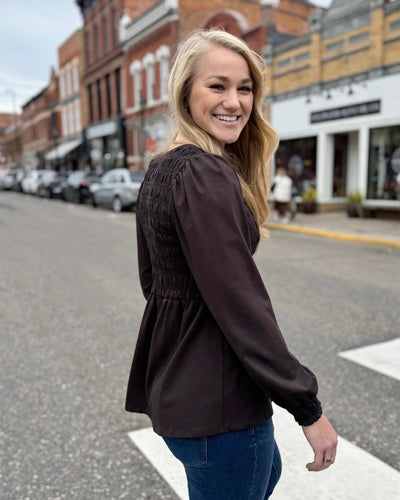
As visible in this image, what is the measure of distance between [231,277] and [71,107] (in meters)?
45.4

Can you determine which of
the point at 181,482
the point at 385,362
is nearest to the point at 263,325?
the point at 181,482

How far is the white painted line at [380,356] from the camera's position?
3.94m


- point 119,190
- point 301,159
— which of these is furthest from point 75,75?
point 301,159

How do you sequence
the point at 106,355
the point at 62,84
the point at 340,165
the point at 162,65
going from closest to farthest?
the point at 106,355 → the point at 340,165 → the point at 162,65 → the point at 62,84

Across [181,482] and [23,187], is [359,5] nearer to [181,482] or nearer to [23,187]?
[181,482]

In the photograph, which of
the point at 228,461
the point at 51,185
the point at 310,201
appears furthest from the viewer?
the point at 51,185

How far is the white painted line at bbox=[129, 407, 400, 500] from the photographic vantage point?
2457 mm

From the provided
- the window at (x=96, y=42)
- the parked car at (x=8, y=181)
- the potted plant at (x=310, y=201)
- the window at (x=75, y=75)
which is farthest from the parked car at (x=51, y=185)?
the window at (x=75, y=75)

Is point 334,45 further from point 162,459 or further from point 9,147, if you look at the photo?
point 9,147

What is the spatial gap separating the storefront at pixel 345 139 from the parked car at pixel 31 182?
16647mm

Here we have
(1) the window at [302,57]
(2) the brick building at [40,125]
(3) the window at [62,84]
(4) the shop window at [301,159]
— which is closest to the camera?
(1) the window at [302,57]

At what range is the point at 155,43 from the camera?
91.4 ft

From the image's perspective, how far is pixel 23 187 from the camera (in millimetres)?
33031

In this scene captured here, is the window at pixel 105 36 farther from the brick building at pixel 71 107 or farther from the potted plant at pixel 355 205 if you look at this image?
the potted plant at pixel 355 205
